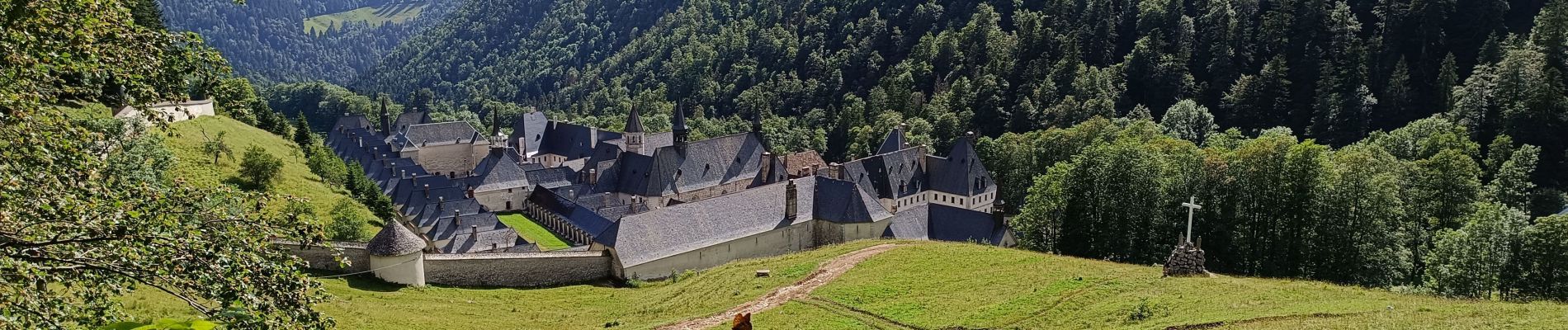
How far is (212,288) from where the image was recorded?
34.7 feet

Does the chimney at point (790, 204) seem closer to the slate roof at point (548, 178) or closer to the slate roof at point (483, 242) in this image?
the slate roof at point (483, 242)

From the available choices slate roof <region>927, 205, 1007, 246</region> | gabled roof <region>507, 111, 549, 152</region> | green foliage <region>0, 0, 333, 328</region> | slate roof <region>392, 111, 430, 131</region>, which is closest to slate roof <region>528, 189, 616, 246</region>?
slate roof <region>927, 205, 1007, 246</region>

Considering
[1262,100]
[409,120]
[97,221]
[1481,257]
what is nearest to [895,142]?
[1262,100]

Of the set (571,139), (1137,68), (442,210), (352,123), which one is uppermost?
(1137,68)

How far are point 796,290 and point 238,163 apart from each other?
42.4 metres

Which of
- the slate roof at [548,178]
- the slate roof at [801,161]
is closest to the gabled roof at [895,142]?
the slate roof at [801,161]

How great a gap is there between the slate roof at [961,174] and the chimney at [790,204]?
74.4ft

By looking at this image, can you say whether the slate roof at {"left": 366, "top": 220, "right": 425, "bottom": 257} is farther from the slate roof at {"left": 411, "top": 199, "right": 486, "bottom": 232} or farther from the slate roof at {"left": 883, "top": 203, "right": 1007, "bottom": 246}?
the slate roof at {"left": 883, "top": 203, "right": 1007, "bottom": 246}

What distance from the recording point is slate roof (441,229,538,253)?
5719cm

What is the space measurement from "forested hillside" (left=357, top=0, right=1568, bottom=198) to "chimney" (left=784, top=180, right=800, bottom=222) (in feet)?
98.1

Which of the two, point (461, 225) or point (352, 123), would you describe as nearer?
point (461, 225)

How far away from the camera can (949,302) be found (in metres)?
29.3

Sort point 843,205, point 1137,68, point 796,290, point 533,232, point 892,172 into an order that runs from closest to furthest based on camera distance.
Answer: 1. point 796,290
2. point 843,205
3. point 533,232
4. point 892,172
5. point 1137,68

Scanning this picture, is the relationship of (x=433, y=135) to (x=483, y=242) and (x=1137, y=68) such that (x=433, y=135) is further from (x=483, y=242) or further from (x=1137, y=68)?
(x=1137, y=68)
